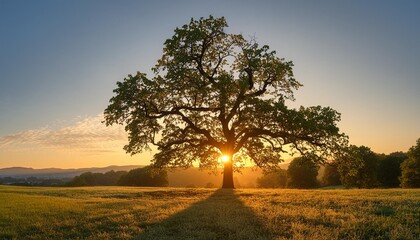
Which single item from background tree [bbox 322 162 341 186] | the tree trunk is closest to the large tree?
the tree trunk

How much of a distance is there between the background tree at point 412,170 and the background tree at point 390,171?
1250 cm

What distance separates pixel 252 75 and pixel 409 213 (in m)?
27.2

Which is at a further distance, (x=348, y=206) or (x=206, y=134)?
(x=206, y=134)

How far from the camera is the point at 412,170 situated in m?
73.8

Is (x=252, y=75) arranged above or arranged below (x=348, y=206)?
above

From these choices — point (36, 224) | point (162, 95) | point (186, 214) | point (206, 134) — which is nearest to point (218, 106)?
point (206, 134)

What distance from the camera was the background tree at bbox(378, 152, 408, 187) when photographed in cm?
8900

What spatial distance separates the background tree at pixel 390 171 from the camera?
89000 millimetres

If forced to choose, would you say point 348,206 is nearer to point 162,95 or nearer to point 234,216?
point 234,216

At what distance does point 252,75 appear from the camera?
39125 mm

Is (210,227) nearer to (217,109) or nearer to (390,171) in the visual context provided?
(217,109)

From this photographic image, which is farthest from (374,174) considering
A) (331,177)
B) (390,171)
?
(331,177)

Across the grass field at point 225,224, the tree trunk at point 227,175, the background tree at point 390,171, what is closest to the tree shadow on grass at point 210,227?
the grass field at point 225,224

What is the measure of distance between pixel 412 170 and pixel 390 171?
16838mm
